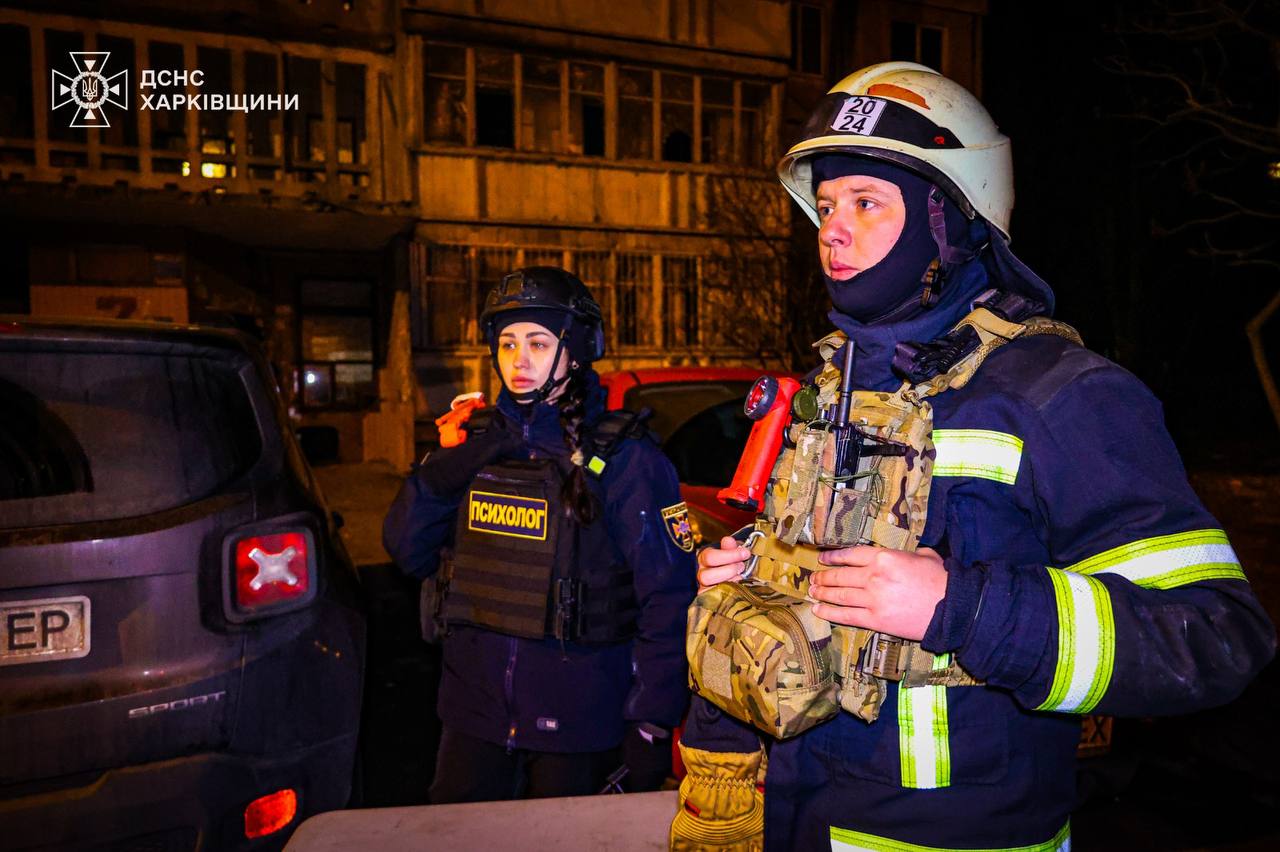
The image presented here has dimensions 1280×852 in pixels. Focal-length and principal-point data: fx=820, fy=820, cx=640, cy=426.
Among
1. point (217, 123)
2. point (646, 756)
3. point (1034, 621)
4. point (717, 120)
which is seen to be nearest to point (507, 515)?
point (646, 756)

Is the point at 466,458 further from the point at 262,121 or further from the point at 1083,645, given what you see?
the point at 262,121

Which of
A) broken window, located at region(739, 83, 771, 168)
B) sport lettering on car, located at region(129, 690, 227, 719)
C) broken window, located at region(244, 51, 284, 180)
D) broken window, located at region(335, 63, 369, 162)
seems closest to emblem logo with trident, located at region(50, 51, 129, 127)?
broken window, located at region(244, 51, 284, 180)

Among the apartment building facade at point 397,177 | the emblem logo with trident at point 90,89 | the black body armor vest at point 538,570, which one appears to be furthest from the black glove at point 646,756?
the emblem logo with trident at point 90,89

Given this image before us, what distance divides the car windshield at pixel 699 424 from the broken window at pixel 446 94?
11.3 meters

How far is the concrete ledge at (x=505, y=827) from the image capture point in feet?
5.57

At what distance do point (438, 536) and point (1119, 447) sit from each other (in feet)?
7.43

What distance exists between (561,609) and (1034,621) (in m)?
1.59

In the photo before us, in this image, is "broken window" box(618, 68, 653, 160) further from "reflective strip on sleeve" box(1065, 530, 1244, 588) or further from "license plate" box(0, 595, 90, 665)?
"reflective strip on sleeve" box(1065, 530, 1244, 588)

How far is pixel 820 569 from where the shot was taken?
1.42m

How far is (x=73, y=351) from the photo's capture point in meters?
2.17

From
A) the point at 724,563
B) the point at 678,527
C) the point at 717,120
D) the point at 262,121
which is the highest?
the point at 717,120

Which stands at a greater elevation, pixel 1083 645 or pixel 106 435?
pixel 106 435

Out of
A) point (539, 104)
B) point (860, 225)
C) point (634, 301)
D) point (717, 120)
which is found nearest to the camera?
point (860, 225)

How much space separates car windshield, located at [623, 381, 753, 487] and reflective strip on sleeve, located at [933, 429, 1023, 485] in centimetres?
293
